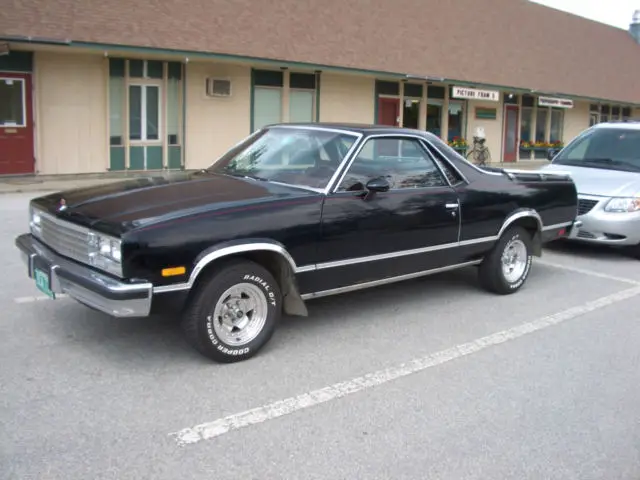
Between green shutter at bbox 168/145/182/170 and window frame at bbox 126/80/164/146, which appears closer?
window frame at bbox 126/80/164/146

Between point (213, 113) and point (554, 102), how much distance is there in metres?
15.4

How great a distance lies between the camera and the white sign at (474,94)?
23.7 m

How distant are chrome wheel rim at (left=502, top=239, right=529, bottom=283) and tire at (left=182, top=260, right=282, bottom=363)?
2946 mm

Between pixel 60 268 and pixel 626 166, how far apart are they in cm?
814

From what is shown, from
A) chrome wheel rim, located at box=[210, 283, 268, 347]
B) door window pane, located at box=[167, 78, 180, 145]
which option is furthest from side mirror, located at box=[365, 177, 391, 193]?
door window pane, located at box=[167, 78, 180, 145]

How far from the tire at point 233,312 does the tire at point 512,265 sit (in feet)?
8.75

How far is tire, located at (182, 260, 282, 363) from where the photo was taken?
4645 mm

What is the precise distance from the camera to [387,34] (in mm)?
22812

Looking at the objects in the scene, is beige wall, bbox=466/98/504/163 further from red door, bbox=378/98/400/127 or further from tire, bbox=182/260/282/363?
tire, bbox=182/260/282/363

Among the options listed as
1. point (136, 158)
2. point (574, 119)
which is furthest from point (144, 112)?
point (574, 119)

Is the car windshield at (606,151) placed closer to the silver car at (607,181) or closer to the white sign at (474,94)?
the silver car at (607,181)

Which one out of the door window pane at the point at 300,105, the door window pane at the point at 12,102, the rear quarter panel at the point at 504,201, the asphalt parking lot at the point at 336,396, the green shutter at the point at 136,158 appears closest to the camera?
the asphalt parking lot at the point at 336,396

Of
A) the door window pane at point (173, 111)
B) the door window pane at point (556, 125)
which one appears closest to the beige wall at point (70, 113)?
the door window pane at point (173, 111)

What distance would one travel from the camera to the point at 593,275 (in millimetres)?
8195
